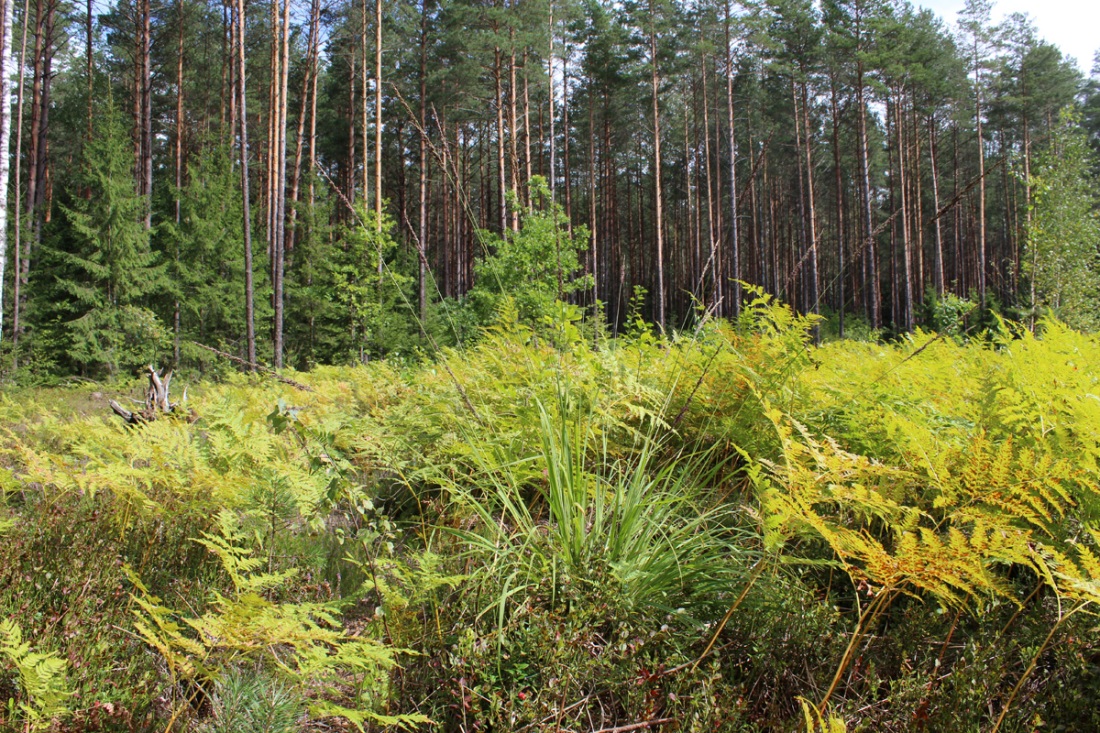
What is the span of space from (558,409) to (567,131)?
3089 centimetres

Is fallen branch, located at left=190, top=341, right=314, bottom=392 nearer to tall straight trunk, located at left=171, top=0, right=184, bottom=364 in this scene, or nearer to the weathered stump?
the weathered stump

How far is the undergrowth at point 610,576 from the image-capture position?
5.01 feet

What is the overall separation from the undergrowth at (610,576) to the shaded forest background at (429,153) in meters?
5.85

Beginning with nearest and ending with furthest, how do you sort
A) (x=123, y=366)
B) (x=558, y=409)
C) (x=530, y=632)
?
(x=530, y=632)
(x=558, y=409)
(x=123, y=366)

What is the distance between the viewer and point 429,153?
8.11 m

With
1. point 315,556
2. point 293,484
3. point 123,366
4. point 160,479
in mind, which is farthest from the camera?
point 123,366

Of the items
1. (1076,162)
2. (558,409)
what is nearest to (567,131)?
(1076,162)

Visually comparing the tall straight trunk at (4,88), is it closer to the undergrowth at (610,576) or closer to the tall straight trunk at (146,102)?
the undergrowth at (610,576)

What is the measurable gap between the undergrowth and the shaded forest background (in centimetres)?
585

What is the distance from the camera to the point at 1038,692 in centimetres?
160

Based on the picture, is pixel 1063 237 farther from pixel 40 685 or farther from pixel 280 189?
pixel 280 189

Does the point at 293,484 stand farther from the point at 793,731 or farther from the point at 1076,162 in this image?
the point at 1076,162

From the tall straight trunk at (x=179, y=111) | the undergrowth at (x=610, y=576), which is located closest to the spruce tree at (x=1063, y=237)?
the undergrowth at (x=610, y=576)

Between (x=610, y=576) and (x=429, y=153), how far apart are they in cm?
721
